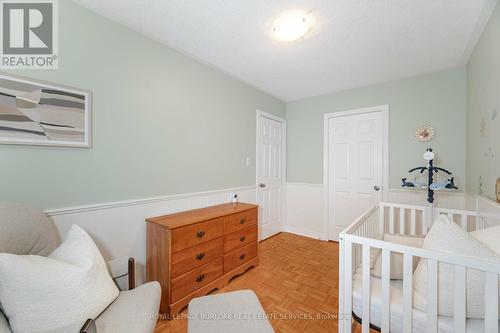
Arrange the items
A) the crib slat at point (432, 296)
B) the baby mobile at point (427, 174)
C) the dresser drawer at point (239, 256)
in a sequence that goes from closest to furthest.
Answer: the crib slat at point (432, 296)
the dresser drawer at point (239, 256)
the baby mobile at point (427, 174)

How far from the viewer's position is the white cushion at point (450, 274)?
2.96 ft

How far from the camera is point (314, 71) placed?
8.35ft

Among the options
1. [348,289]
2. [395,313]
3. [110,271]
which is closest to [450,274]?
[395,313]

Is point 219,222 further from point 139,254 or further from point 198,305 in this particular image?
point 198,305

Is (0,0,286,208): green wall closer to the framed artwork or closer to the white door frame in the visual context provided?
the framed artwork

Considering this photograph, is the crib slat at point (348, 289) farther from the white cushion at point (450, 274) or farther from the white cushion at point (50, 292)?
the white cushion at point (50, 292)

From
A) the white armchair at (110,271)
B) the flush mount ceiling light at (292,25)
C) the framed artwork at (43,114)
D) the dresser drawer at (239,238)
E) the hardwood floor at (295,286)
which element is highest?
the flush mount ceiling light at (292,25)

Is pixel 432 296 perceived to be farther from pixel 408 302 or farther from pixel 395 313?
pixel 395 313

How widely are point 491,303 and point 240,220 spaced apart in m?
1.77

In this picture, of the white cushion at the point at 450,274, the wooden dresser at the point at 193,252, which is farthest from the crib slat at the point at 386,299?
the wooden dresser at the point at 193,252

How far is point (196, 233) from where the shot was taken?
5.84 ft

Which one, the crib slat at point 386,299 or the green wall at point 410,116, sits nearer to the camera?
the crib slat at point 386,299

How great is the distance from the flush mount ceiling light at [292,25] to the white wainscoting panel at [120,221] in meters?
1.77

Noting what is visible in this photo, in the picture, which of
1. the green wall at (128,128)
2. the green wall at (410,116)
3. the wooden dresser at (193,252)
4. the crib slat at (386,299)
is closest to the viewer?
the crib slat at (386,299)
